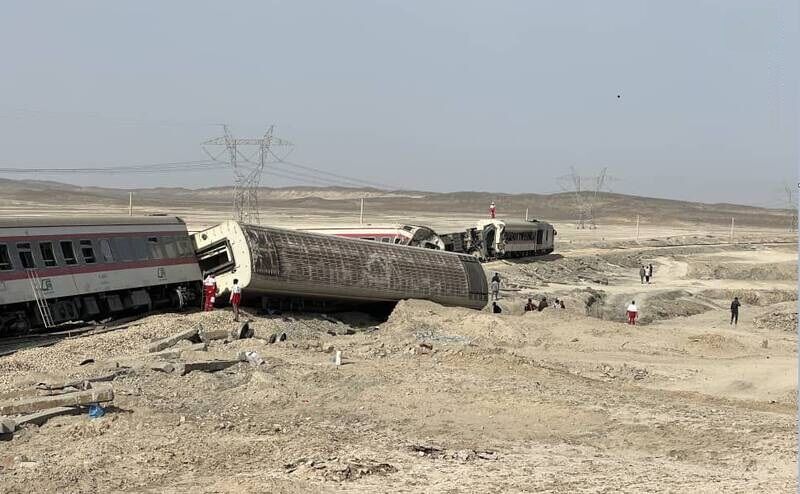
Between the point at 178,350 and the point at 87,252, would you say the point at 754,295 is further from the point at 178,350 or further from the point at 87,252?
the point at 178,350

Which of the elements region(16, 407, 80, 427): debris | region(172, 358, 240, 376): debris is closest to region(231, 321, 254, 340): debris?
region(172, 358, 240, 376): debris

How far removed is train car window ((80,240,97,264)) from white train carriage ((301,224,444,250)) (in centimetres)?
1544

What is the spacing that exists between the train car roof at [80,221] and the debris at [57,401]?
335 inches

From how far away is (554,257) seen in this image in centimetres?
6675

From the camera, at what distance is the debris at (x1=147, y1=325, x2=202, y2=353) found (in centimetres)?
2059

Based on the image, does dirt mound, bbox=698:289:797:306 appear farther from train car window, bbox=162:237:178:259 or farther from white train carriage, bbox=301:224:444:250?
train car window, bbox=162:237:178:259

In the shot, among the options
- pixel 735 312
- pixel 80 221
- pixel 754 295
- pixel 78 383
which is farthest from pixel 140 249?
pixel 754 295

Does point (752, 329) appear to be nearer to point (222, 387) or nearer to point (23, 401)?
point (222, 387)

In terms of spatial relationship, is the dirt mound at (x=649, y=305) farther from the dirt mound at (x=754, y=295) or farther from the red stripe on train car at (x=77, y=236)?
the red stripe on train car at (x=77, y=236)

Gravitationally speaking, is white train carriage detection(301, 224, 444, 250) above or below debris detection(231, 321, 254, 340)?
above

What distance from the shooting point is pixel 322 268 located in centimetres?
2822

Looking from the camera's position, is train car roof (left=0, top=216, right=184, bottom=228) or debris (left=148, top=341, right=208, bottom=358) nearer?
debris (left=148, top=341, right=208, bottom=358)

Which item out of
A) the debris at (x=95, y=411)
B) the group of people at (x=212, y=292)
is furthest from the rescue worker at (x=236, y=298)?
the debris at (x=95, y=411)

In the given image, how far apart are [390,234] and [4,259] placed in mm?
21701
